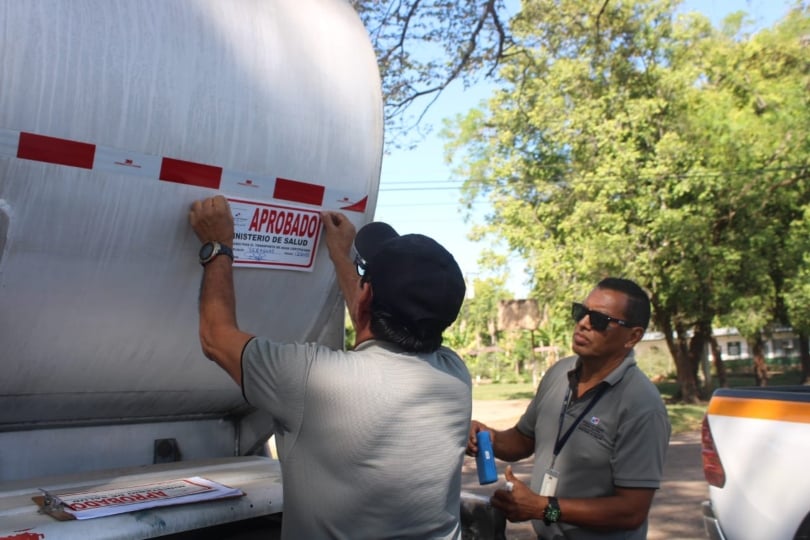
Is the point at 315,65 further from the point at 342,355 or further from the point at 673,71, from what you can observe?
the point at 673,71

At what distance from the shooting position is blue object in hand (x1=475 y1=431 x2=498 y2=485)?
2611 millimetres

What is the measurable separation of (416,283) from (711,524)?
324cm

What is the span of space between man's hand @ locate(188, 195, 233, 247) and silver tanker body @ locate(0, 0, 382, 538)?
31 mm

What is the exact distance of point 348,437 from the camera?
6.13 ft

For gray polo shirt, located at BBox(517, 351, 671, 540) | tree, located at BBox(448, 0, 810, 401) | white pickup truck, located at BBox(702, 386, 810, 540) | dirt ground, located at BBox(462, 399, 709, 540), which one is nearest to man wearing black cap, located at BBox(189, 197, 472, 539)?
gray polo shirt, located at BBox(517, 351, 671, 540)

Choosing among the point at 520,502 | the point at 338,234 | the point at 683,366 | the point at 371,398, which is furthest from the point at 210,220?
the point at 683,366

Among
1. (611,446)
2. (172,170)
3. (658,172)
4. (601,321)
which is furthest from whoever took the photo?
(658,172)

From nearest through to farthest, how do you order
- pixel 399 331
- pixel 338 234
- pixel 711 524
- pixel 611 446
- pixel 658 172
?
1. pixel 399 331
2. pixel 338 234
3. pixel 611 446
4. pixel 711 524
5. pixel 658 172

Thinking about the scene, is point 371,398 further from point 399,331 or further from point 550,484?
point 550,484

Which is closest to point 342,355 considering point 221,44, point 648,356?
point 221,44

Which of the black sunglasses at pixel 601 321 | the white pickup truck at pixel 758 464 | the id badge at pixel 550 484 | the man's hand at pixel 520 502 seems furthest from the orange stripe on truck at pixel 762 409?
the man's hand at pixel 520 502

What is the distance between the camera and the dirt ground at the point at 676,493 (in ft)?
25.0

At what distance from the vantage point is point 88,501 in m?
1.91

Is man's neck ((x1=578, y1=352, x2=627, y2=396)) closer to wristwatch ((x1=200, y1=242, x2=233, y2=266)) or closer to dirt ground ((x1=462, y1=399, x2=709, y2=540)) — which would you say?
wristwatch ((x1=200, y1=242, x2=233, y2=266))
